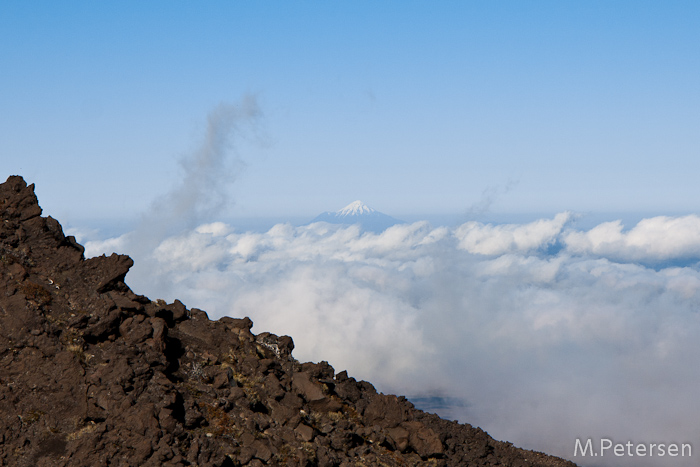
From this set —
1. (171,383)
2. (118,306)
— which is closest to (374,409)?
(171,383)

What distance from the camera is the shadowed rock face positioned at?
664 inches

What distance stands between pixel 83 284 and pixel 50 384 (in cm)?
435

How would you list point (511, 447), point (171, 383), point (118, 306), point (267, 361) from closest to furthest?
point (171, 383), point (118, 306), point (267, 361), point (511, 447)

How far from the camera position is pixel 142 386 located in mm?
18219

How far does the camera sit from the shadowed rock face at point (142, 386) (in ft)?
55.4

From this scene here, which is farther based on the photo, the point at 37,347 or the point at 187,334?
the point at 187,334

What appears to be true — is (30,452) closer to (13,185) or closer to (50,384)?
(50,384)

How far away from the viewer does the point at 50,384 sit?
17.6 metres

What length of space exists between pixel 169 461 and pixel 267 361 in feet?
21.9

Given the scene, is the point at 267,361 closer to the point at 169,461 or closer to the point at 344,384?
the point at 344,384

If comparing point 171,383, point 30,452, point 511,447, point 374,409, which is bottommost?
point 30,452

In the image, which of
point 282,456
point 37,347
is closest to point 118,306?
point 37,347

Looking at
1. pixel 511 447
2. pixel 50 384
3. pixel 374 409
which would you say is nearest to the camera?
pixel 50 384

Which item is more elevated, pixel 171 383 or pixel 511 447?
pixel 511 447
